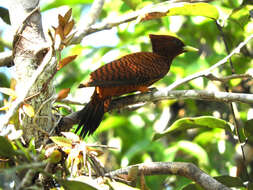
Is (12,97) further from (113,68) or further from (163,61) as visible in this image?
(163,61)

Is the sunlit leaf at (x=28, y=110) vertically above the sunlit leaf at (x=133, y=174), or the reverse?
the sunlit leaf at (x=28, y=110)

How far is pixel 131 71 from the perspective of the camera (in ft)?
10.1

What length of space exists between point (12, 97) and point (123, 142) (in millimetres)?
2707

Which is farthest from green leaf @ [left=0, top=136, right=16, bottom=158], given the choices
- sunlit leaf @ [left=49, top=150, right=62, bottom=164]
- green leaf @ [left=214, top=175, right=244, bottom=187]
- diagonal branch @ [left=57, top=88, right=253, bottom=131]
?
green leaf @ [left=214, top=175, right=244, bottom=187]

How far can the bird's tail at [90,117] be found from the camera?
7.98 ft

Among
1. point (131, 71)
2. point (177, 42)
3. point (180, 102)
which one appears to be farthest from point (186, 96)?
point (180, 102)

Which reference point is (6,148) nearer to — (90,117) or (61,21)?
(61,21)

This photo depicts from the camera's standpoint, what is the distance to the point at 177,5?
2.37 m

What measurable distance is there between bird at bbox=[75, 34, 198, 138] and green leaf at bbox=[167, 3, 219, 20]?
0.69 meters

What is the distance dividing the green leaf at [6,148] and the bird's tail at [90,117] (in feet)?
2.26

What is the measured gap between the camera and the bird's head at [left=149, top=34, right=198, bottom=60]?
3695 millimetres

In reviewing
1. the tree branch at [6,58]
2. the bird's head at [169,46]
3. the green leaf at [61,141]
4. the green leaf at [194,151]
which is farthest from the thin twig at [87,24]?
the green leaf at [194,151]

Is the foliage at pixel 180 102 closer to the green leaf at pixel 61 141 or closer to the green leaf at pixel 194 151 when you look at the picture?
the green leaf at pixel 194 151

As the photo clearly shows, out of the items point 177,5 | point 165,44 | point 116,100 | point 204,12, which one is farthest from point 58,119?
point 165,44
